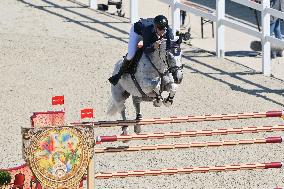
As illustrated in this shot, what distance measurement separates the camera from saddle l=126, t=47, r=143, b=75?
37.7ft

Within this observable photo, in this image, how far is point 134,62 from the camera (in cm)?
1162

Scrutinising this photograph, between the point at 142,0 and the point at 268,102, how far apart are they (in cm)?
747

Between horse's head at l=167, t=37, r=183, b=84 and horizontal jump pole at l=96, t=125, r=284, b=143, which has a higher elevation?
horse's head at l=167, t=37, r=183, b=84

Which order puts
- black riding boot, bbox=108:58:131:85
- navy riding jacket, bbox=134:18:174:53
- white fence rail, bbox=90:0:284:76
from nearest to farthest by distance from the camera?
navy riding jacket, bbox=134:18:174:53
black riding boot, bbox=108:58:131:85
white fence rail, bbox=90:0:284:76

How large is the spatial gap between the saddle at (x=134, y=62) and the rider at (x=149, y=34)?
0.09ft

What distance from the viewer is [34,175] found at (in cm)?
1020

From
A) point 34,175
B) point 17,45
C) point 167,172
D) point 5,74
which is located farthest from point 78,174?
point 17,45

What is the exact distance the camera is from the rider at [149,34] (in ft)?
36.0

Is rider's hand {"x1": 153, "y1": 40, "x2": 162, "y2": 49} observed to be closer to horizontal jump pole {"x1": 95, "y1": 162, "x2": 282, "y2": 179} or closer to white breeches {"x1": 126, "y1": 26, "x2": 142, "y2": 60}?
white breeches {"x1": 126, "y1": 26, "x2": 142, "y2": 60}

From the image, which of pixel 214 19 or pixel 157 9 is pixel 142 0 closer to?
pixel 157 9

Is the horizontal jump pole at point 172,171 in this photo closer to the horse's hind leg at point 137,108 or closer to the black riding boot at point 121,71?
the horse's hind leg at point 137,108

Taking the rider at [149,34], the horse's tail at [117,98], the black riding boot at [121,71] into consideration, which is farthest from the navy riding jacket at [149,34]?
the horse's tail at [117,98]

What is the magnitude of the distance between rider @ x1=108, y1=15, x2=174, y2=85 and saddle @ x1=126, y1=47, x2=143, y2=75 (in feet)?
0.09

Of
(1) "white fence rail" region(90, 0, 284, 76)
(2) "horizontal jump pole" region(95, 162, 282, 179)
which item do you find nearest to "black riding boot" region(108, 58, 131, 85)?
(2) "horizontal jump pole" region(95, 162, 282, 179)
